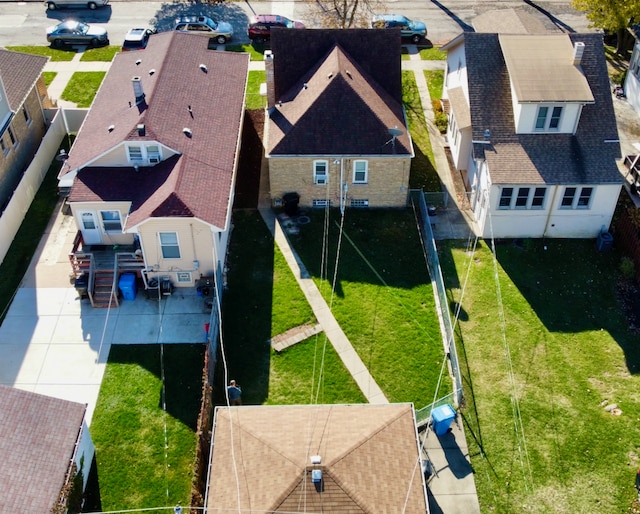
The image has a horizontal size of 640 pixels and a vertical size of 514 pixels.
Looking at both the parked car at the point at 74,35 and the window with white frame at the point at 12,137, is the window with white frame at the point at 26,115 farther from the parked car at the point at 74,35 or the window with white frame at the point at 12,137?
the parked car at the point at 74,35

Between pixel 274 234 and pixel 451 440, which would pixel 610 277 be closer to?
pixel 451 440

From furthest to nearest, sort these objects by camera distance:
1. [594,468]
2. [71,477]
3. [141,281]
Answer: [141,281] < [594,468] < [71,477]

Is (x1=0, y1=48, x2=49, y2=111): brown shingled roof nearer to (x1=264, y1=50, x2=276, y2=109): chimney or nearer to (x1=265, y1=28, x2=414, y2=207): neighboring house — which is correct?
(x1=264, y1=50, x2=276, y2=109): chimney

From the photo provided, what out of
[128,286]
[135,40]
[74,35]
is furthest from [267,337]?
[74,35]

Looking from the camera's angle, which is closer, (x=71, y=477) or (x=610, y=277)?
(x=71, y=477)

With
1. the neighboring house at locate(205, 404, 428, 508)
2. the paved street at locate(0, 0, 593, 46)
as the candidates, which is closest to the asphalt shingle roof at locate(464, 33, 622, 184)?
the neighboring house at locate(205, 404, 428, 508)

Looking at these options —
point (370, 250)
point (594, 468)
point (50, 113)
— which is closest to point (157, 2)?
point (50, 113)
